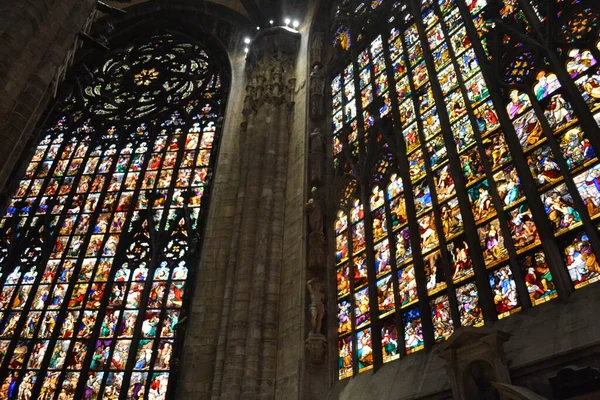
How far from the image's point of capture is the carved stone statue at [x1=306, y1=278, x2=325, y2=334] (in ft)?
28.3

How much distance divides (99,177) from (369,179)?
7.58 meters

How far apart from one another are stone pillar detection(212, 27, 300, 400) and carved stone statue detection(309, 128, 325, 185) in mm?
721

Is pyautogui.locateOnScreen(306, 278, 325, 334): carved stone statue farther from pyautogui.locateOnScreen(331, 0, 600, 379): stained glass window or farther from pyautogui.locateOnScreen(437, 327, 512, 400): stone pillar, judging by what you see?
pyautogui.locateOnScreen(437, 327, 512, 400): stone pillar

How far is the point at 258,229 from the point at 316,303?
86.6 inches

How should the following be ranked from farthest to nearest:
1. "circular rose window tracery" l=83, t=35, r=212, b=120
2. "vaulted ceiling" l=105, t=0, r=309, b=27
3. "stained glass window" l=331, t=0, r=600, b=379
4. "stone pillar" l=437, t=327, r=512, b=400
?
"circular rose window tracery" l=83, t=35, r=212, b=120, "vaulted ceiling" l=105, t=0, r=309, b=27, "stained glass window" l=331, t=0, r=600, b=379, "stone pillar" l=437, t=327, r=512, b=400

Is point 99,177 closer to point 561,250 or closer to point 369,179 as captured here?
point 369,179

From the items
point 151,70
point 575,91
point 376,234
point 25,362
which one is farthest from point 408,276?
point 151,70

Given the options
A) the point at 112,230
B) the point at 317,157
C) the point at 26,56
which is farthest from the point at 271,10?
the point at 26,56

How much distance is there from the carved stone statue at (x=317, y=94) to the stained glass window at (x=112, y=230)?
2.93m

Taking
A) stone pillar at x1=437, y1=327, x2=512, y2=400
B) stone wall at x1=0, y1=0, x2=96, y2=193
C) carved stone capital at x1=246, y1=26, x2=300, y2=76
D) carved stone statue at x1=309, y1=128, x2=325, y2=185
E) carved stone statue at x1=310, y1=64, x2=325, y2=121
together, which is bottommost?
stone pillar at x1=437, y1=327, x2=512, y2=400

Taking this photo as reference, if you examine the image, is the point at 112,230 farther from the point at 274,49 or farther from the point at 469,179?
the point at 469,179

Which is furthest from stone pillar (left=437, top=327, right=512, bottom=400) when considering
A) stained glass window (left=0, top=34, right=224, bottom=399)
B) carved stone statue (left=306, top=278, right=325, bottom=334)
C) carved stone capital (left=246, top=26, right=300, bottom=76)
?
carved stone capital (left=246, top=26, right=300, bottom=76)

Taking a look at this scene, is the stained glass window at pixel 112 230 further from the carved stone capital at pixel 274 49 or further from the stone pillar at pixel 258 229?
the carved stone capital at pixel 274 49

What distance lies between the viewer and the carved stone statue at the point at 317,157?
1073 cm
